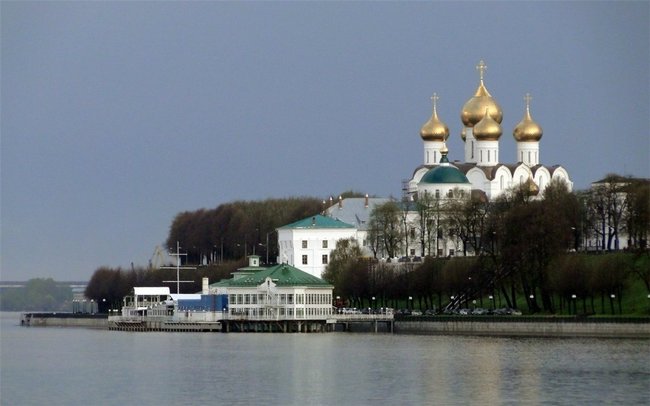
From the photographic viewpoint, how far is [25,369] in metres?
75.4

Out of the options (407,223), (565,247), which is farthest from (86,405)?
(407,223)

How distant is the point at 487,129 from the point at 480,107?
2274 mm

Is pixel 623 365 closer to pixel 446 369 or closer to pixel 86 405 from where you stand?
pixel 446 369

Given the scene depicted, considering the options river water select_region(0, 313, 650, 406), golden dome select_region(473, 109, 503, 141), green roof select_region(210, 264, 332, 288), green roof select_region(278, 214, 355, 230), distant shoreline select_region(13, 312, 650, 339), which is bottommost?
river water select_region(0, 313, 650, 406)

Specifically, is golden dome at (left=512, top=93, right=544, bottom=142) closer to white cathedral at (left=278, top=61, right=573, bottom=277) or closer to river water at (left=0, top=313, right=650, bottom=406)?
white cathedral at (left=278, top=61, right=573, bottom=277)

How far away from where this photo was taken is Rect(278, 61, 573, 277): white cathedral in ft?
434

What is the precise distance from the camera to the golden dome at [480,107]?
138 metres

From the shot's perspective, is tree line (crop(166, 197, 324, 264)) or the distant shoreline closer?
the distant shoreline

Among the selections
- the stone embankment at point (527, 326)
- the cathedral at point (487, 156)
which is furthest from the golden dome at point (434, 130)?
the stone embankment at point (527, 326)

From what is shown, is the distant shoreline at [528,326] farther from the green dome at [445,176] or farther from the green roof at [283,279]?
the green dome at [445,176]

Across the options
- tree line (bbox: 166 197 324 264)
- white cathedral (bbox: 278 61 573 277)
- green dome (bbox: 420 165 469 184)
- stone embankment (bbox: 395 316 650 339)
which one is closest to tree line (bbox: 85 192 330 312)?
tree line (bbox: 166 197 324 264)

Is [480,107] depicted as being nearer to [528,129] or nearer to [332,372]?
[528,129]

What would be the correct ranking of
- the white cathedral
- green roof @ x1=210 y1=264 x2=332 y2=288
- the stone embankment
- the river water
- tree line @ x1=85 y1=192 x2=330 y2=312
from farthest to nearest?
tree line @ x1=85 y1=192 x2=330 y2=312
the white cathedral
green roof @ x1=210 y1=264 x2=332 y2=288
the stone embankment
the river water

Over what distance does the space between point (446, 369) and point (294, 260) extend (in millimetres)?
62537
